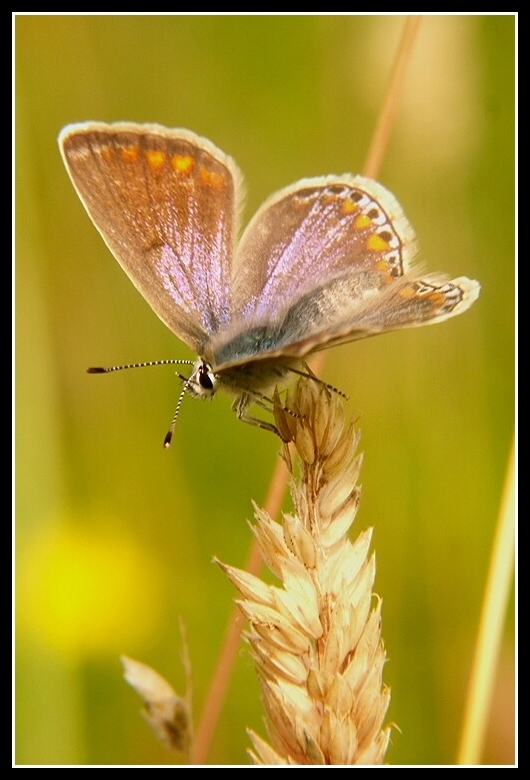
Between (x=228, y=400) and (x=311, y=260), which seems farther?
(x=228, y=400)

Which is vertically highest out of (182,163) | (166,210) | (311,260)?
(182,163)


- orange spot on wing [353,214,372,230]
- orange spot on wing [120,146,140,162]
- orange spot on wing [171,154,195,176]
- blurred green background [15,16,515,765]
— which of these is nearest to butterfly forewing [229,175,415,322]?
orange spot on wing [353,214,372,230]

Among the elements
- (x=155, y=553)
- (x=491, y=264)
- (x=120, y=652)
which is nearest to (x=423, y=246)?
(x=491, y=264)

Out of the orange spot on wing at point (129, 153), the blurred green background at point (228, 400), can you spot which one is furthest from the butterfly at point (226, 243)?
the blurred green background at point (228, 400)

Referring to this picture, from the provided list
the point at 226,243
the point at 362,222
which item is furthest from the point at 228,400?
the point at 362,222

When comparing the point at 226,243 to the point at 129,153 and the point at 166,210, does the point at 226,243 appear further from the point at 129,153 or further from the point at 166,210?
the point at 129,153

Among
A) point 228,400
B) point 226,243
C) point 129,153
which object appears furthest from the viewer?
point 228,400

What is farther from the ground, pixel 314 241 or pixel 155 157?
pixel 155 157

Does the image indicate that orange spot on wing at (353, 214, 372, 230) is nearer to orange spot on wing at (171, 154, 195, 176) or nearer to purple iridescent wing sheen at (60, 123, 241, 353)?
purple iridescent wing sheen at (60, 123, 241, 353)
